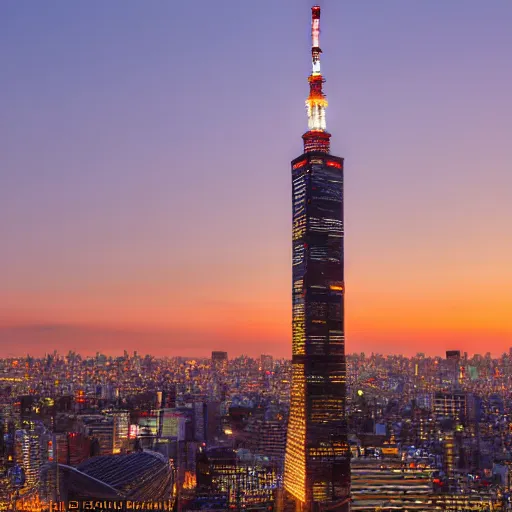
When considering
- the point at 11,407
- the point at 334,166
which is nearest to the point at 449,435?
the point at 334,166

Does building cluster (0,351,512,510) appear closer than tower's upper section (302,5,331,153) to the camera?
Yes

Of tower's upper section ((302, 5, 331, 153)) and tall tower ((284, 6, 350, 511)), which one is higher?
tower's upper section ((302, 5, 331, 153))

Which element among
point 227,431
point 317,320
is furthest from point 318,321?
point 227,431

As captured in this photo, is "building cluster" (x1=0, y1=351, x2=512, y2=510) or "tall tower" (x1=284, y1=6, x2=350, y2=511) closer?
"building cluster" (x1=0, y1=351, x2=512, y2=510)

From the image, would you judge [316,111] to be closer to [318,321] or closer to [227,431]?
[318,321]

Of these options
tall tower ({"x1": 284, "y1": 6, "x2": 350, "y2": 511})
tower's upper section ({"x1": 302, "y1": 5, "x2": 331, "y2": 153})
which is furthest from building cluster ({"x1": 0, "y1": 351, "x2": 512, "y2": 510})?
tower's upper section ({"x1": 302, "y1": 5, "x2": 331, "y2": 153})

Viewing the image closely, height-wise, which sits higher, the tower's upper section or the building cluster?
the tower's upper section

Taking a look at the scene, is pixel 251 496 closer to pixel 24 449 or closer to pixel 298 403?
pixel 298 403

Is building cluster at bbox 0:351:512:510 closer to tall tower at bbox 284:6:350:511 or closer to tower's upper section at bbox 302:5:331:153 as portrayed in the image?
tall tower at bbox 284:6:350:511

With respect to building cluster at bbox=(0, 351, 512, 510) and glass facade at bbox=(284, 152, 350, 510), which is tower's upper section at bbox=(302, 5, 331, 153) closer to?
glass facade at bbox=(284, 152, 350, 510)
